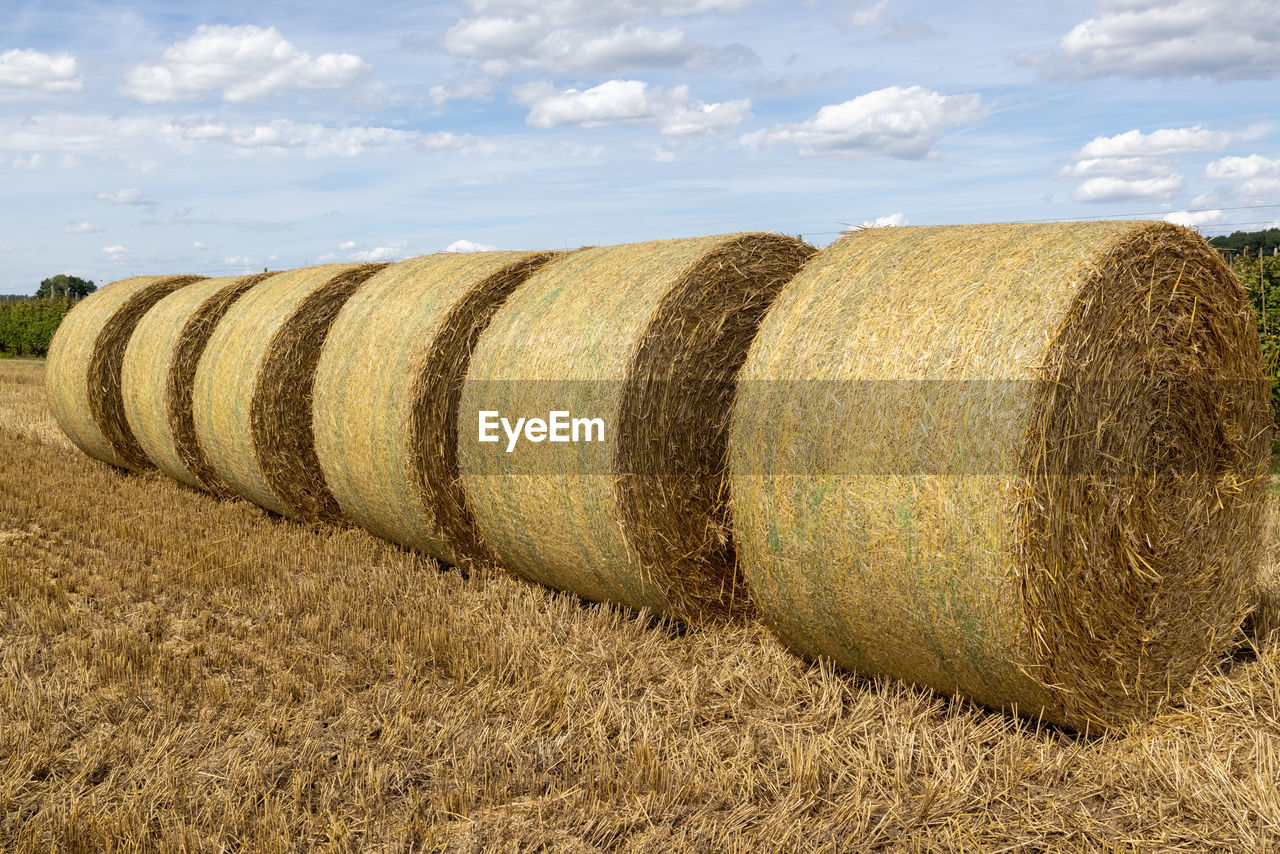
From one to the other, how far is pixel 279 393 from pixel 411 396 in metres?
2.11

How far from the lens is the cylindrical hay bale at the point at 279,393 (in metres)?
8.16

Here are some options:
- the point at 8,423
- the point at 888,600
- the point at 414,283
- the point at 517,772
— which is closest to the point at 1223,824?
the point at 888,600

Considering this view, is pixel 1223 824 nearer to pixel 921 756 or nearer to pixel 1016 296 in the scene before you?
pixel 921 756

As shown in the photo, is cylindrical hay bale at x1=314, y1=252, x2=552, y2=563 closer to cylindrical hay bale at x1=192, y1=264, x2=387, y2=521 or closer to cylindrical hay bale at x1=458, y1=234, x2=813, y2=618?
cylindrical hay bale at x1=458, y1=234, x2=813, y2=618

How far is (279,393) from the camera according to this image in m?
8.16

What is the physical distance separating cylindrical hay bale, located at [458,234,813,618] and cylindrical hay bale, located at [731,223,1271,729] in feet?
2.16

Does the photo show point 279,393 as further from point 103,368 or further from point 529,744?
point 529,744

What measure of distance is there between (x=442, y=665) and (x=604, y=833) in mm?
1745

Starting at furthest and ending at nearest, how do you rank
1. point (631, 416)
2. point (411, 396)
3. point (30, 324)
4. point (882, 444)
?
1. point (30, 324)
2. point (411, 396)
3. point (631, 416)
4. point (882, 444)

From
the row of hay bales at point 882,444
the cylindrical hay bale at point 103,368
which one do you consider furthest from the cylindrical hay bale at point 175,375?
the row of hay bales at point 882,444
